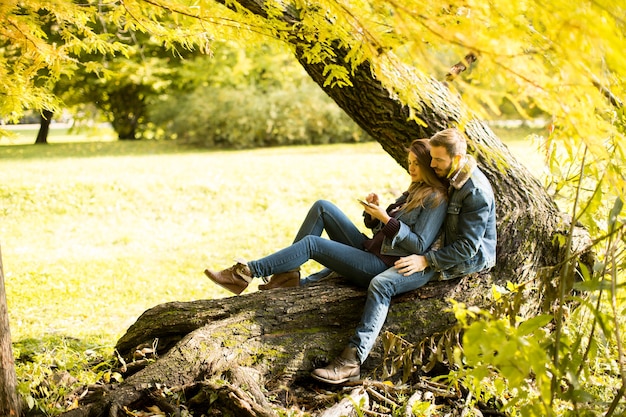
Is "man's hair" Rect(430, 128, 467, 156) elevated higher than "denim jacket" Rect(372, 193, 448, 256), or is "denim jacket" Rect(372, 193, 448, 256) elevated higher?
"man's hair" Rect(430, 128, 467, 156)

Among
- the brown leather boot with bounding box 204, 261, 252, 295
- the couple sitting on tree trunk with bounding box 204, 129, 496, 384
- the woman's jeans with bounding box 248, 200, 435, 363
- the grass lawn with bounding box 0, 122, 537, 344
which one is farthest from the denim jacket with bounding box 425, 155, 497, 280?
the grass lawn with bounding box 0, 122, 537, 344

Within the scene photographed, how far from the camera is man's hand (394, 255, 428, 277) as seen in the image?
371 centimetres

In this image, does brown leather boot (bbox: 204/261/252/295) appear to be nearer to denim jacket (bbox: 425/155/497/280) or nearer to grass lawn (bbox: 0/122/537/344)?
denim jacket (bbox: 425/155/497/280)

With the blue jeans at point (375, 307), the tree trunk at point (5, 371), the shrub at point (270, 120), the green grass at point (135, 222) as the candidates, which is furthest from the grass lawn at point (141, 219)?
the blue jeans at point (375, 307)

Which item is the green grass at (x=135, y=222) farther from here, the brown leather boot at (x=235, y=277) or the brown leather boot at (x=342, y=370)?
the brown leather boot at (x=342, y=370)

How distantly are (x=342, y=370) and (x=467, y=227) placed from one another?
1.06 m

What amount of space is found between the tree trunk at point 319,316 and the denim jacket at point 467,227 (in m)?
0.16

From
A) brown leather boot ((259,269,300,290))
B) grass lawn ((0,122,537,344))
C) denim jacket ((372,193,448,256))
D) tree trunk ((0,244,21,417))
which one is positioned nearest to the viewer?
tree trunk ((0,244,21,417))

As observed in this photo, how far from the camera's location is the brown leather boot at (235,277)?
12.8ft

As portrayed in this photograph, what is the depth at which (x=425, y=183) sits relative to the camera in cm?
392

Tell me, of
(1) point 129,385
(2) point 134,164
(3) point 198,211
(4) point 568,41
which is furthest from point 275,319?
(2) point 134,164

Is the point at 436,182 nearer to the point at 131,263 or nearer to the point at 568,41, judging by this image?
the point at 568,41

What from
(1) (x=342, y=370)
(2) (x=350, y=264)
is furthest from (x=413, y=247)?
(1) (x=342, y=370)

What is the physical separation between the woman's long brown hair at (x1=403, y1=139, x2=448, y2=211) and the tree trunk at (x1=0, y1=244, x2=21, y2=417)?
224cm
